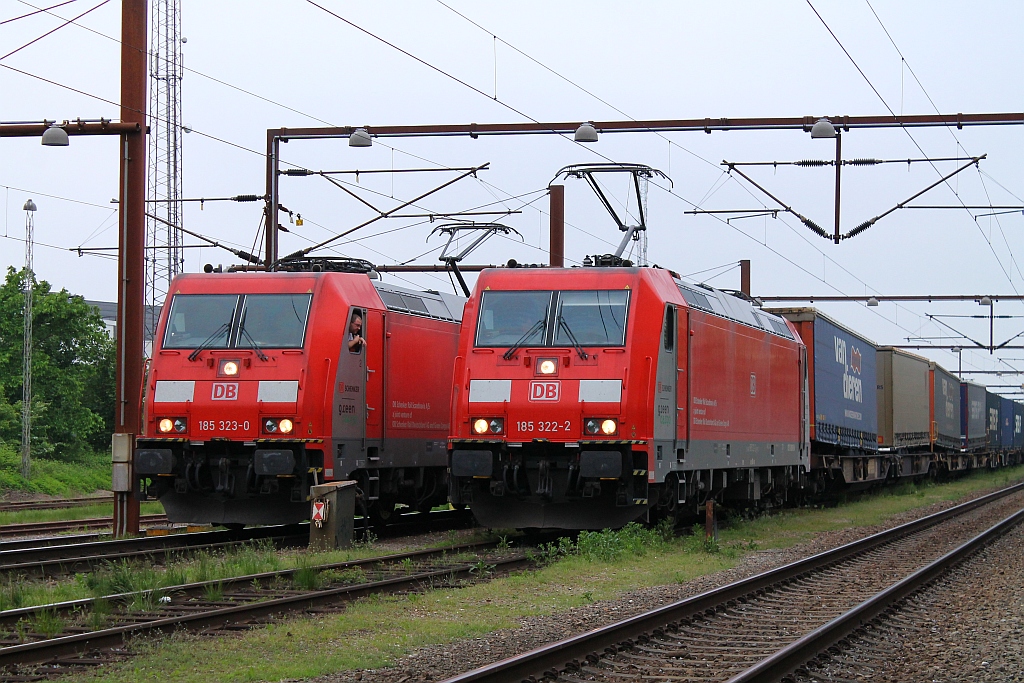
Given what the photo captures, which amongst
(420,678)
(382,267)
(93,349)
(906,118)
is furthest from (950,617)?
(93,349)

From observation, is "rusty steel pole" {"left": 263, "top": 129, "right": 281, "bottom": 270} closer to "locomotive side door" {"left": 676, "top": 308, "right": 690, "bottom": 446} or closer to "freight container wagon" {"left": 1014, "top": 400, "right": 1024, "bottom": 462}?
"locomotive side door" {"left": 676, "top": 308, "right": 690, "bottom": 446}

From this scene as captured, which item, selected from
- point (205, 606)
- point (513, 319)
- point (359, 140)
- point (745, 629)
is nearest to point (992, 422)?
point (359, 140)

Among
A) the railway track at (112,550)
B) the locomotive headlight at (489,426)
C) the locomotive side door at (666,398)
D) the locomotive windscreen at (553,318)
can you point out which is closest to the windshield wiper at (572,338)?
the locomotive windscreen at (553,318)

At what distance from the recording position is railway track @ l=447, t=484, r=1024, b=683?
27.7ft

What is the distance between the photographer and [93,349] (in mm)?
43531

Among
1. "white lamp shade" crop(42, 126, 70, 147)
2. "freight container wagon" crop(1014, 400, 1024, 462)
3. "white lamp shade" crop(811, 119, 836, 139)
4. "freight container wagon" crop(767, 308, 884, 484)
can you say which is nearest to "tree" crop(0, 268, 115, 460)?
"white lamp shade" crop(42, 126, 70, 147)

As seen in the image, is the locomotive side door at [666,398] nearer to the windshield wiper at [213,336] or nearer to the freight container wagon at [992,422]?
the windshield wiper at [213,336]

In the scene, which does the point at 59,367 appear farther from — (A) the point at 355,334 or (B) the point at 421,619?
(B) the point at 421,619

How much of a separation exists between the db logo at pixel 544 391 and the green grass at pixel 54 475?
71.8ft

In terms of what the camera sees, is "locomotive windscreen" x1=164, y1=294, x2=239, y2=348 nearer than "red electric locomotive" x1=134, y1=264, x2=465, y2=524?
No

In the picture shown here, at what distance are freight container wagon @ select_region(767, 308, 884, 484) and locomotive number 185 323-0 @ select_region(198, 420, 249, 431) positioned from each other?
1372 centimetres

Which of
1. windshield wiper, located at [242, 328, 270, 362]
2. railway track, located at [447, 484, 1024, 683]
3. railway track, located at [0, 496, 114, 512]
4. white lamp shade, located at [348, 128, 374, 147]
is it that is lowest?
railway track, located at [0, 496, 114, 512]

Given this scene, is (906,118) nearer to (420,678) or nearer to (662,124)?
(662,124)

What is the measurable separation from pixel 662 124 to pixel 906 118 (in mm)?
4071
